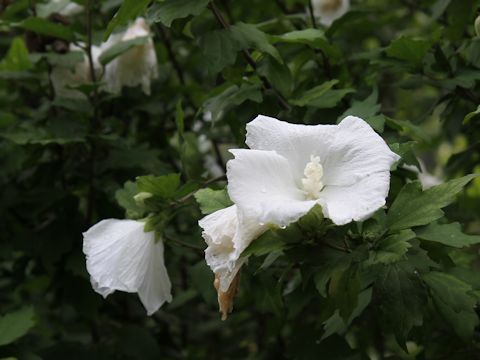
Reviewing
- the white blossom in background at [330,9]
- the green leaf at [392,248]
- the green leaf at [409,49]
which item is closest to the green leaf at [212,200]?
the green leaf at [392,248]

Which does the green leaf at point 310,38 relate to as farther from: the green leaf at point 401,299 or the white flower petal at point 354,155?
the green leaf at point 401,299

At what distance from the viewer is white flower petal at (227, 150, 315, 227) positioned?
1032mm

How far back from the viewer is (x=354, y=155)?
1135mm

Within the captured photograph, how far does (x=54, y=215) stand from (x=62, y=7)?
0.60m

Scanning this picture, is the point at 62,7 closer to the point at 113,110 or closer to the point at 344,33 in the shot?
the point at 113,110

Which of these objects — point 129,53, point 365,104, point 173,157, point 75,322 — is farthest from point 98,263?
point 75,322

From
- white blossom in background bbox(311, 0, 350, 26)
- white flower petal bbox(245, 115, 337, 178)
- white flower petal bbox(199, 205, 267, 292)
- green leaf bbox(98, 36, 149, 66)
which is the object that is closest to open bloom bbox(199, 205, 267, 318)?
white flower petal bbox(199, 205, 267, 292)

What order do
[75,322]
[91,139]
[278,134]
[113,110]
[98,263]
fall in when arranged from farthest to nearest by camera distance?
1. [75,322]
2. [113,110]
3. [91,139]
4. [98,263]
5. [278,134]

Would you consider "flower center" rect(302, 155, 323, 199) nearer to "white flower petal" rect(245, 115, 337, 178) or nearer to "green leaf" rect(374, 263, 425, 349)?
"white flower petal" rect(245, 115, 337, 178)

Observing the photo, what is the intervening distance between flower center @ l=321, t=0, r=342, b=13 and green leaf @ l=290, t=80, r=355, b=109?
2.85 ft

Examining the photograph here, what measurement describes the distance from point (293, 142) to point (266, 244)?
0.17 m

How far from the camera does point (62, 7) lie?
2.11m

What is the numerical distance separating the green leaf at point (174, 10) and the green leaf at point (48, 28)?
0.51 m

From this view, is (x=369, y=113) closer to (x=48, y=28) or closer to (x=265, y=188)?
(x=265, y=188)
